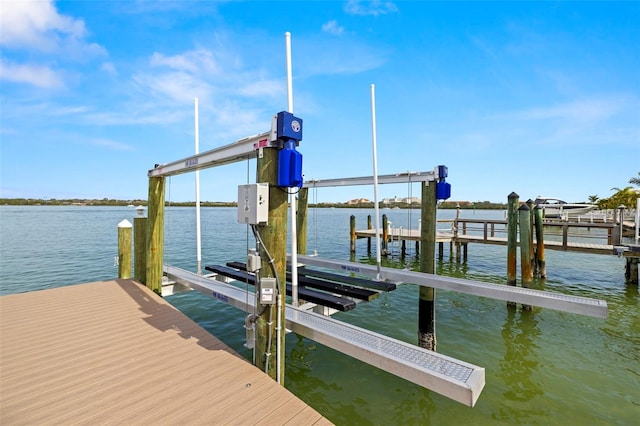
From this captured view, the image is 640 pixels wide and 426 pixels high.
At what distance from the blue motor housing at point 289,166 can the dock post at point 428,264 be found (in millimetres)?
3571

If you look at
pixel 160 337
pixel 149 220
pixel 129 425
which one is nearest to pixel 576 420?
pixel 129 425

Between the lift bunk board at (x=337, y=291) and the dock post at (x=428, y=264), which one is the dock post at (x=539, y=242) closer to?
the dock post at (x=428, y=264)

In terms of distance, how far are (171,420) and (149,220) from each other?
542cm

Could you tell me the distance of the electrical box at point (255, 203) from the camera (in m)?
3.57

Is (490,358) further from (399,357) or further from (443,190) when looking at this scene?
(399,357)

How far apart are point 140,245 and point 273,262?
568 cm

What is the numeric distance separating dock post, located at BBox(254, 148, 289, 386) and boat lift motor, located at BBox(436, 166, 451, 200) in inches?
145

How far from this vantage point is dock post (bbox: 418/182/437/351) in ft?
20.2

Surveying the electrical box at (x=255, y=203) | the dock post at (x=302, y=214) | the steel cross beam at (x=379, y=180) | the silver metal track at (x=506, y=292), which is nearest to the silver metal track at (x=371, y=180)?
the steel cross beam at (x=379, y=180)

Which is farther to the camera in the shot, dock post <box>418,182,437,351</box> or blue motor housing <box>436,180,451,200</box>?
dock post <box>418,182,437,351</box>

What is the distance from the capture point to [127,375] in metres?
3.64

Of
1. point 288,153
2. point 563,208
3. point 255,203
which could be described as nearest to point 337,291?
point 255,203

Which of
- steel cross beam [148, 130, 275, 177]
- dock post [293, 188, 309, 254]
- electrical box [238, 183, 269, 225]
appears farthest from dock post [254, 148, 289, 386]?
dock post [293, 188, 309, 254]

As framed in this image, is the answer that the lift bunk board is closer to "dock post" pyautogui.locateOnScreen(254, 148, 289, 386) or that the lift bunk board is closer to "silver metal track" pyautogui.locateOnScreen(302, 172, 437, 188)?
"dock post" pyautogui.locateOnScreen(254, 148, 289, 386)
